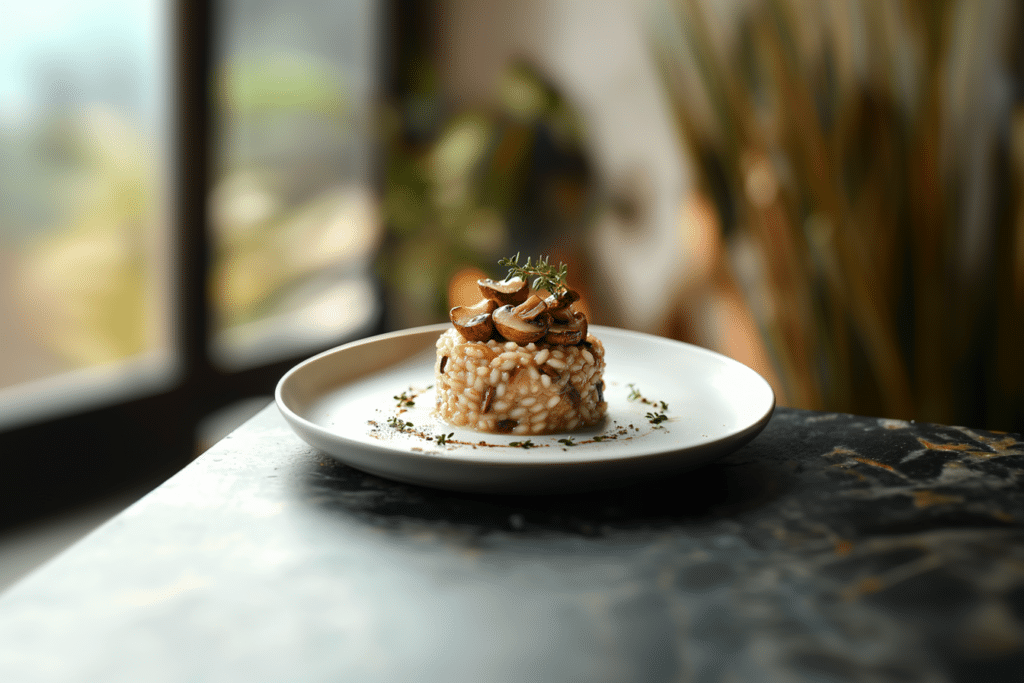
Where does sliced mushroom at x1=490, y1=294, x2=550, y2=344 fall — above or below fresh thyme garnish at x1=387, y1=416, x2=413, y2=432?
above

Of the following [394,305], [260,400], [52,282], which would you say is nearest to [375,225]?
[394,305]

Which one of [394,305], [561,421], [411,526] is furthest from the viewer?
[394,305]

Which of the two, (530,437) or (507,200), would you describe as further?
(507,200)

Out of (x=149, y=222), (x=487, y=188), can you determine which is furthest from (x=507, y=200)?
(x=149, y=222)

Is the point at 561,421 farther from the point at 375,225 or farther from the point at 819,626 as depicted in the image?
the point at 375,225

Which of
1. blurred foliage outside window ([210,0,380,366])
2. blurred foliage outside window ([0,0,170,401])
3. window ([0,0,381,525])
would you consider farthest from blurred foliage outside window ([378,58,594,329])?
blurred foliage outside window ([0,0,170,401])

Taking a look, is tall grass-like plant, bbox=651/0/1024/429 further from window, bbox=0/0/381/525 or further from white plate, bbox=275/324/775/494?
window, bbox=0/0/381/525

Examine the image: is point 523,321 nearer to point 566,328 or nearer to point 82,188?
point 566,328
